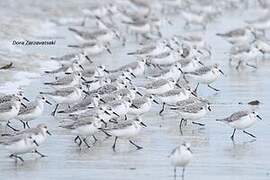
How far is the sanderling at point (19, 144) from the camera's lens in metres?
12.1

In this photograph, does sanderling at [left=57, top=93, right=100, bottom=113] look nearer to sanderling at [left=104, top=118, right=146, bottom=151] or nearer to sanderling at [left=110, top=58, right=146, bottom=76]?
sanderling at [left=104, top=118, right=146, bottom=151]

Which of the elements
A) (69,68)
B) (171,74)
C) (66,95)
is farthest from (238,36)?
(66,95)

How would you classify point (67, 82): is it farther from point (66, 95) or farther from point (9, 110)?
point (9, 110)

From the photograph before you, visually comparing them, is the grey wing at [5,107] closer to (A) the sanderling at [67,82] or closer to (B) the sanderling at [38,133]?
(B) the sanderling at [38,133]

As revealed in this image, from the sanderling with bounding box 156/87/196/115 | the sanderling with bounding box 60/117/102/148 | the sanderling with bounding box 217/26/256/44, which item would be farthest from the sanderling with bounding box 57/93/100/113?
the sanderling with bounding box 217/26/256/44

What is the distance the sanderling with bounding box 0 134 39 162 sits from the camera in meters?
12.1

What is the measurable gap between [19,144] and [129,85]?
535cm

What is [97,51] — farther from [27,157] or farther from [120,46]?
[27,157]

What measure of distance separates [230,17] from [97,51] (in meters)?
10.9

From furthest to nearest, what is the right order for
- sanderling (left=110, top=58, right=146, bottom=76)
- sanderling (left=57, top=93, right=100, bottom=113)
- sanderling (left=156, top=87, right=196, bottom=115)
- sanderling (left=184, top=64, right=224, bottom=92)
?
sanderling (left=110, top=58, right=146, bottom=76), sanderling (left=184, top=64, right=224, bottom=92), sanderling (left=156, top=87, right=196, bottom=115), sanderling (left=57, top=93, right=100, bottom=113)

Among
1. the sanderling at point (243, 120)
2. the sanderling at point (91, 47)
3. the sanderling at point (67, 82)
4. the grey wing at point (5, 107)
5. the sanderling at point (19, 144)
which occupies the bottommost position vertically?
the sanderling at point (19, 144)

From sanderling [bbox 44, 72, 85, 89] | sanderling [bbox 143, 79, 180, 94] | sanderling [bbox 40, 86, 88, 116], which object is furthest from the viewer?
sanderling [bbox 44, 72, 85, 89]

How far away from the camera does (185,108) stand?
14.6m

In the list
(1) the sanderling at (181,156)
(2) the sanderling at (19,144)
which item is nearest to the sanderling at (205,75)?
(2) the sanderling at (19,144)
